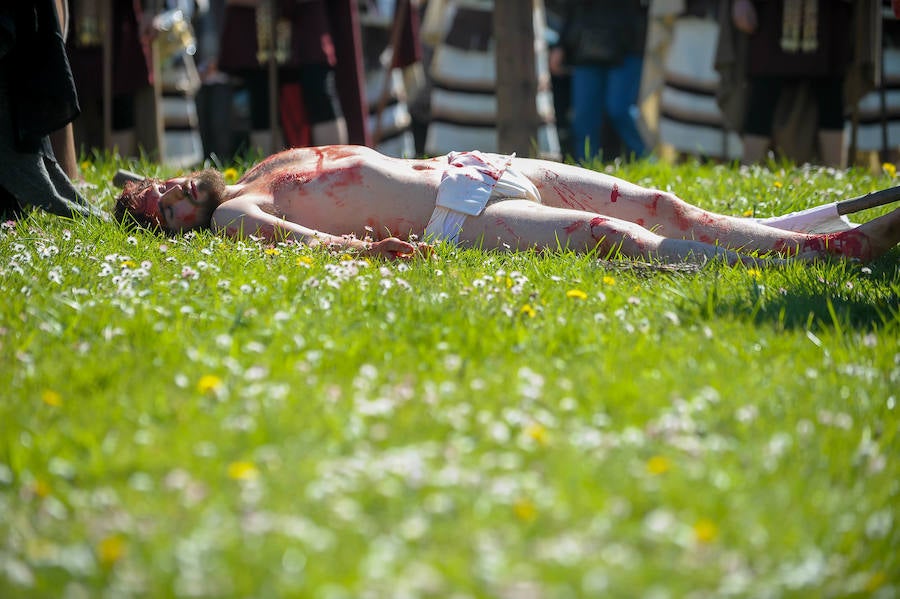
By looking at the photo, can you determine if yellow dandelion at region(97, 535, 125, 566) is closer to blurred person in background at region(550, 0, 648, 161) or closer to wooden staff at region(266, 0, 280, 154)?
wooden staff at region(266, 0, 280, 154)

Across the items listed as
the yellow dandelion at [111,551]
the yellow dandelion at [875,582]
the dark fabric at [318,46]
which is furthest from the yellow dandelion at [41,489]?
the dark fabric at [318,46]

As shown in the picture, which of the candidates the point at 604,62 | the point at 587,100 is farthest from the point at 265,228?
the point at 587,100

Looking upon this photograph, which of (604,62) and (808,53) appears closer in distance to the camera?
(808,53)

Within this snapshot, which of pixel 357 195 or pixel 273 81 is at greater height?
pixel 273 81

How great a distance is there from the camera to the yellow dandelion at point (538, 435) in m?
2.70

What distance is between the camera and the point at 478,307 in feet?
12.4

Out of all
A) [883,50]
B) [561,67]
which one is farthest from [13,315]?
[561,67]

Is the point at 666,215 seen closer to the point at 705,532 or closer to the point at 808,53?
the point at 705,532

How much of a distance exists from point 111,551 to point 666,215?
3265 mm

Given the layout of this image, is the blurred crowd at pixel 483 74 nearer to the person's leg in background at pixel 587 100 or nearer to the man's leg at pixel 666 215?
the person's leg in background at pixel 587 100

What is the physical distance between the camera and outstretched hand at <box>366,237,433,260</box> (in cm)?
443

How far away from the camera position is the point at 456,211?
4.79 meters

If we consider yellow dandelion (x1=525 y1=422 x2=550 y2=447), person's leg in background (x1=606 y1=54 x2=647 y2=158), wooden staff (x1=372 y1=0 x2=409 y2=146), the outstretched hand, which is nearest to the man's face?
the outstretched hand

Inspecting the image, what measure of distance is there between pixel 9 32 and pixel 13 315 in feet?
5.99
